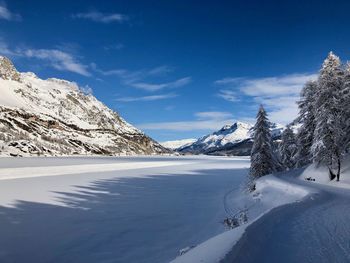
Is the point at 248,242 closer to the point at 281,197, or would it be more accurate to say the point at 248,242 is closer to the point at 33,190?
the point at 281,197

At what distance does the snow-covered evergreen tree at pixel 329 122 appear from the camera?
29219 millimetres

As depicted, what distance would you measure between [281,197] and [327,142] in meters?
10.5

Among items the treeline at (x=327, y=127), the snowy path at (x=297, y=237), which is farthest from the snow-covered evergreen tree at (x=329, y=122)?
the snowy path at (x=297, y=237)

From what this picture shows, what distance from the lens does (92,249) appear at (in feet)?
42.1

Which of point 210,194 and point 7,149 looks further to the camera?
point 7,149

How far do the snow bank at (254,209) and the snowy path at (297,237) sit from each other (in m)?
0.24

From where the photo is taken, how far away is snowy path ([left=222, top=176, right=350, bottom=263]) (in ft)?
26.1

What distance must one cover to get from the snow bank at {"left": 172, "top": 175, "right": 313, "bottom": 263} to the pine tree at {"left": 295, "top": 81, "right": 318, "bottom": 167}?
12.9 m

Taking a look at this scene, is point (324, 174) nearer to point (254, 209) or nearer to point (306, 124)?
point (306, 124)

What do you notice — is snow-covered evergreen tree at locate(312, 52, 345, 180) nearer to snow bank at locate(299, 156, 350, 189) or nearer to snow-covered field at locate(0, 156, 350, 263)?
snow bank at locate(299, 156, 350, 189)

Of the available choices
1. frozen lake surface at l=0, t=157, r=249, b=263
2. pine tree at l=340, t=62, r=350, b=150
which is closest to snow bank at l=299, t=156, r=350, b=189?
pine tree at l=340, t=62, r=350, b=150

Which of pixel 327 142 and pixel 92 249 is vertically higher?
pixel 327 142

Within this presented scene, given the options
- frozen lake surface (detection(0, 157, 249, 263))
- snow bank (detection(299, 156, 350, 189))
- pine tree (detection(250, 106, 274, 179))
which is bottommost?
frozen lake surface (detection(0, 157, 249, 263))

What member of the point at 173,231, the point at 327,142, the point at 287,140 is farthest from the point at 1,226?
the point at 287,140
